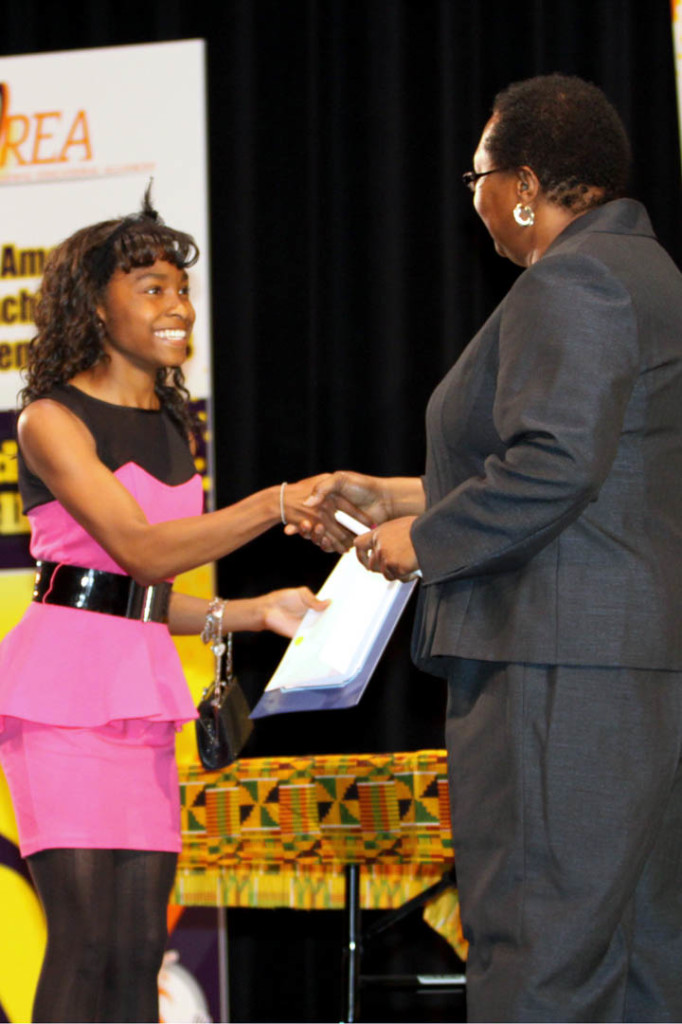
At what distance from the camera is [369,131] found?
170 inches

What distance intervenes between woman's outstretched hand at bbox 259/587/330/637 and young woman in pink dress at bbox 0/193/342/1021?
0.27 metres

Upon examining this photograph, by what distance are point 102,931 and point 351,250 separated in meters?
2.63

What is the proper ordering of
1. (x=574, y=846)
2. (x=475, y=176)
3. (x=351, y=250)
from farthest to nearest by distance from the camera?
(x=351, y=250), (x=475, y=176), (x=574, y=846)

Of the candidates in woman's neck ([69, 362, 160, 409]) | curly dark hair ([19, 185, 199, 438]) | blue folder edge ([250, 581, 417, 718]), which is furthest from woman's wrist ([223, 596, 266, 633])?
curly dark hair ([19, 185, 199, 438])

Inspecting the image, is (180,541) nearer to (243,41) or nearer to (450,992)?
(450,992)

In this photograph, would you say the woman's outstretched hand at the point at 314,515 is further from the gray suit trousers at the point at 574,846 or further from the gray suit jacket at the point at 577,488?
the gray suit trousers at the point at 574,846

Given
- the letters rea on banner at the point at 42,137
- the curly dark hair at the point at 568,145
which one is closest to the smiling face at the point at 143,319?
the curly dark hair at the point at 568,145

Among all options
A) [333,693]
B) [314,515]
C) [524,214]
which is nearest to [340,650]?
[333,693]

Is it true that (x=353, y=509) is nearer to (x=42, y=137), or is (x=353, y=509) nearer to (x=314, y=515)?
(x=314, y=515)

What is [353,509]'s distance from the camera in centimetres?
279

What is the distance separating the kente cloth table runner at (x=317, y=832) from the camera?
3326 millimetres

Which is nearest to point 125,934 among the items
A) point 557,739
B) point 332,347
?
point 557,739

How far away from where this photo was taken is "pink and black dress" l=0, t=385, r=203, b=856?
2.36 meters

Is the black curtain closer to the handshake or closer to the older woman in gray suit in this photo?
the handshake
